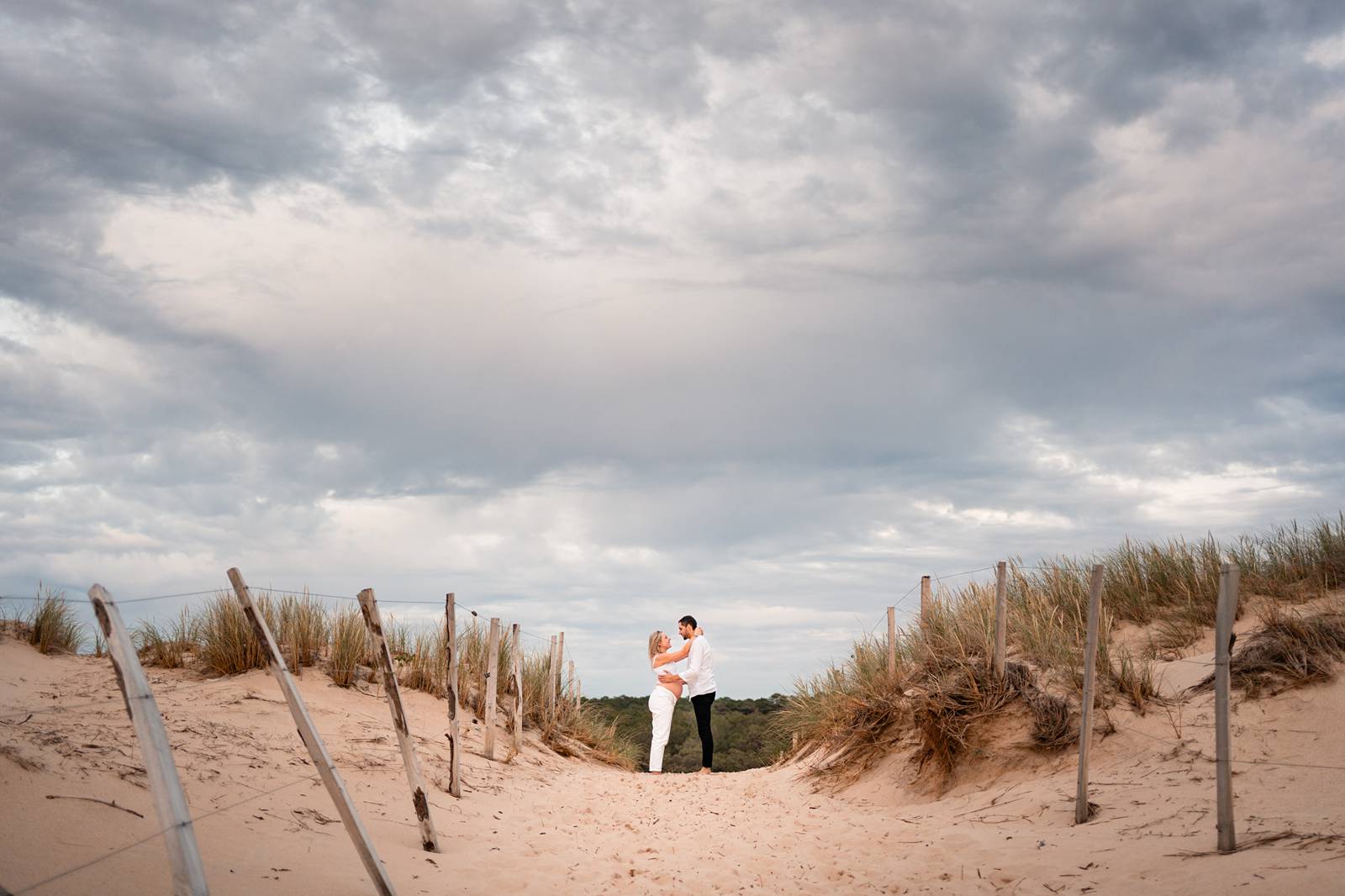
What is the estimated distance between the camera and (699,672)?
15570 millimetres

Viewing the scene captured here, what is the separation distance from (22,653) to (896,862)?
12751 mm

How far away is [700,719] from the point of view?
15805 millimetres

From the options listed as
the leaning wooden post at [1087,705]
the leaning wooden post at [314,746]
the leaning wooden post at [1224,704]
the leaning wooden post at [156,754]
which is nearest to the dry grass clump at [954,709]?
the leaning wooden post at [1087,705]

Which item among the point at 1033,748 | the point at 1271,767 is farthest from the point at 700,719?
the point at 1271,767

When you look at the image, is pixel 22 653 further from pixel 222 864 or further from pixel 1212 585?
pixel 1212 585

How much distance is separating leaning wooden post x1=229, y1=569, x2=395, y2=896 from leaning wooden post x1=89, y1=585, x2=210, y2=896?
0.85m

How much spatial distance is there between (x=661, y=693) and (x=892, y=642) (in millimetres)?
4257

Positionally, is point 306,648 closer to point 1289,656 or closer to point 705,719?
point 705,719

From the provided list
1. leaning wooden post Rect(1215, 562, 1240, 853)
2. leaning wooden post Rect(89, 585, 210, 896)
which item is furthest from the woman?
leaning wooden post Rect(89, 585, 210, 896)

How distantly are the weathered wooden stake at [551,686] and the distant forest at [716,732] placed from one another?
20.3ft

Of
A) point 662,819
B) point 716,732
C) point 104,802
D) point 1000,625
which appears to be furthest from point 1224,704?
Result: point 716,732

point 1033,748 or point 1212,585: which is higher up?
point 1212,585

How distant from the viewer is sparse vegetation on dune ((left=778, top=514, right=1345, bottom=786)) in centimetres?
1013

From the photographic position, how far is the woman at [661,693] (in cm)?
1598
